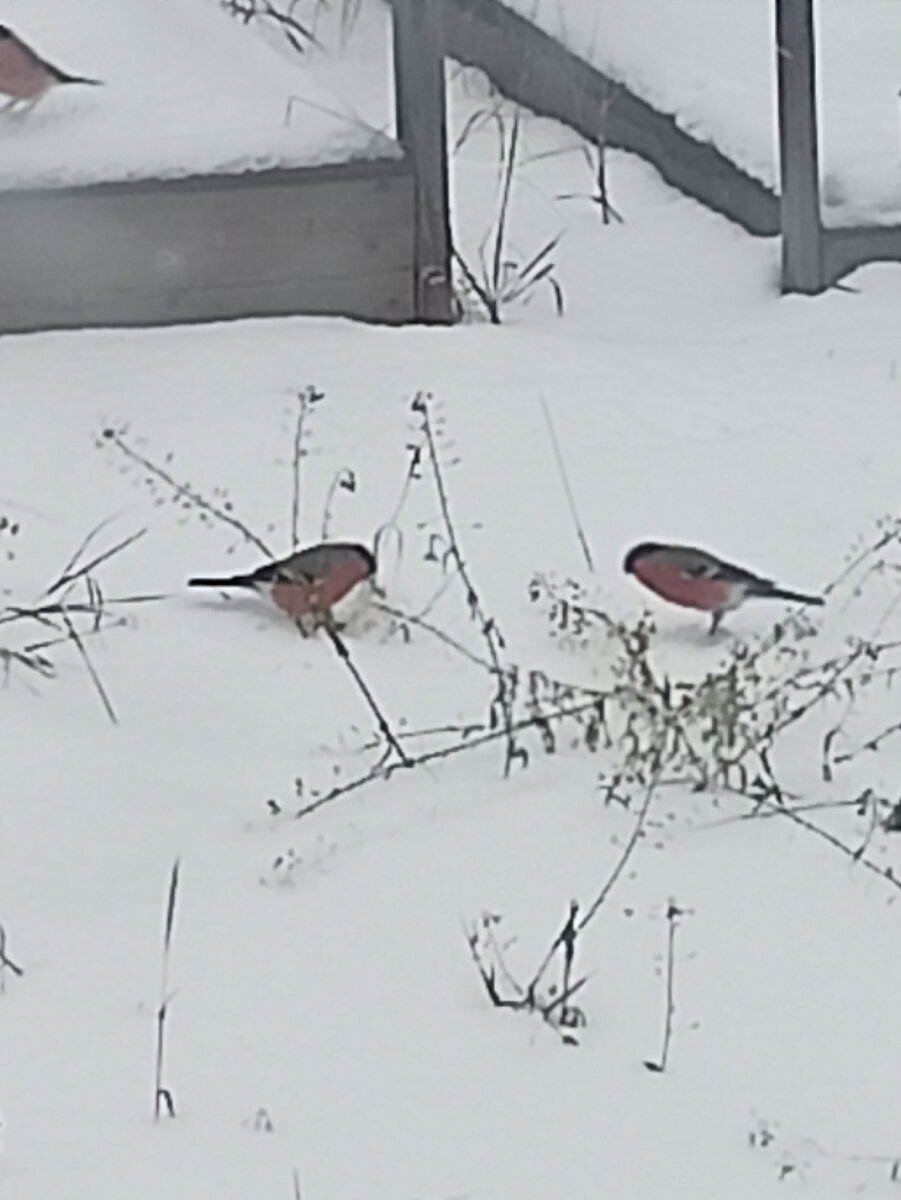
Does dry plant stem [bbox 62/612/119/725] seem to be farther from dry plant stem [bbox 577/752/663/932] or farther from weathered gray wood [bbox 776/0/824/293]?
weathered gray wood [bbox 776/0/824/293]

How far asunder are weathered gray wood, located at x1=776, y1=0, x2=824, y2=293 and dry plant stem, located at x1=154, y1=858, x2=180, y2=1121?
356 cm

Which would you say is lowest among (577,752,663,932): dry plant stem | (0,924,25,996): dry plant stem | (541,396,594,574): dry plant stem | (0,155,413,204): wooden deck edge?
(541,396,594,574): dry plant stem

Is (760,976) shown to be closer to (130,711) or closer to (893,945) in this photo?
(893,945)

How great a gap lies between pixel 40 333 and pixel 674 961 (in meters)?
3.04

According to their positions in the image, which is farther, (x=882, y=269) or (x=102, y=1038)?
(x=882, y=269)


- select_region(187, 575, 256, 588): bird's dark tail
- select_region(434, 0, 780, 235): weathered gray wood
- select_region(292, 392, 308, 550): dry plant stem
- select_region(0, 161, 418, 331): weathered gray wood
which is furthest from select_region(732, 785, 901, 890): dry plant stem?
select_region(434, 0, 780, 235): weathered gray wood

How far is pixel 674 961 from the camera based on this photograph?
3.92 meters

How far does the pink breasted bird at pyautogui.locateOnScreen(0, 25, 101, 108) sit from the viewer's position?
670 cm

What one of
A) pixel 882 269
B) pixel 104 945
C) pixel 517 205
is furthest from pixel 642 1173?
pixel 517 205

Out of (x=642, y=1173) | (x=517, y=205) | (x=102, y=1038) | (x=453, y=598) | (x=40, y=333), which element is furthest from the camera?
(x=517, y=205)

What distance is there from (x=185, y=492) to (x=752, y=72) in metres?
3.14

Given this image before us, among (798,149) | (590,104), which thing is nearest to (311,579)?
(798,149)

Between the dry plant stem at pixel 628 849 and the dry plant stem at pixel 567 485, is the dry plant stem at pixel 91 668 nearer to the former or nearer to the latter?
the dry plant stem at pixel 628 849

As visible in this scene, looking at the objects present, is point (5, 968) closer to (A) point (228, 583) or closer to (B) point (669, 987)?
(B) point (669, 987)
